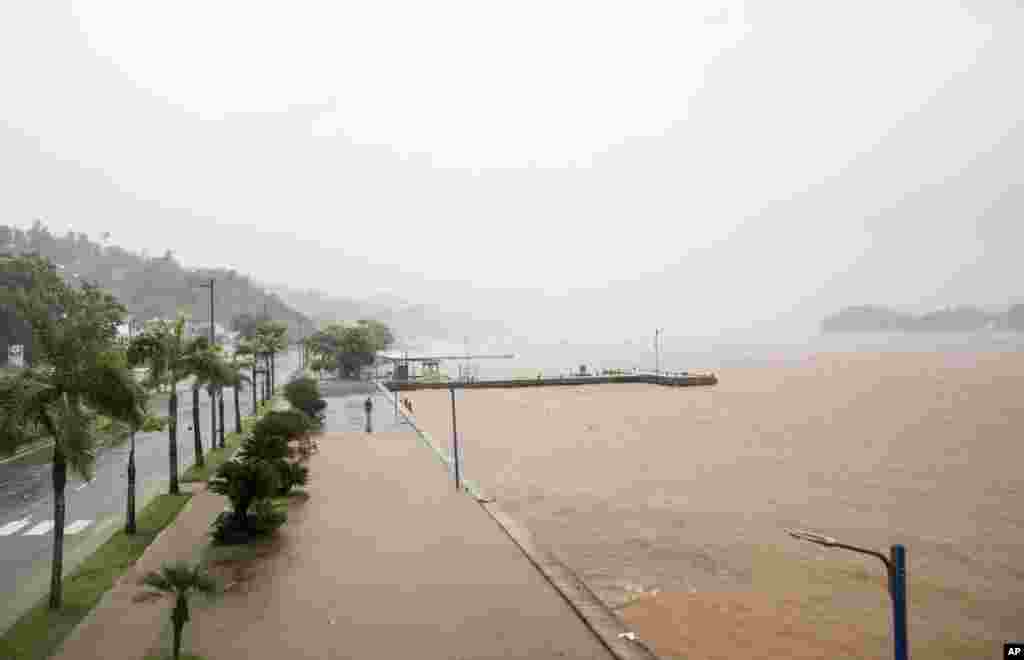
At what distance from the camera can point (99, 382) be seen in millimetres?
11883

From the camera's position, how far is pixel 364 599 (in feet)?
40.7

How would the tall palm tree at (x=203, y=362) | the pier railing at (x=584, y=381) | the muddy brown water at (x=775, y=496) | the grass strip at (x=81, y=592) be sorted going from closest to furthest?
the grass strip at (x=81, y=592)
the muddy brown water at (x=775, y=496)
the tall palm tree at (x=203, y=362)
the pier railing at (x=584, y=381)

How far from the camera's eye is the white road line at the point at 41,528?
17.0 m

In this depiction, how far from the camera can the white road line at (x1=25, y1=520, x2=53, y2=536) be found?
17.0 m

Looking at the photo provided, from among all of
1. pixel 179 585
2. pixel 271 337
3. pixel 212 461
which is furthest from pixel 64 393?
pixel 271 337

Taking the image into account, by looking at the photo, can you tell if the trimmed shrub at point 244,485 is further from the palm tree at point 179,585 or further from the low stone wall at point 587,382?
the low stone wall at point 587,382

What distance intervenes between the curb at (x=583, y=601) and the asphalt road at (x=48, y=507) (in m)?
9.86

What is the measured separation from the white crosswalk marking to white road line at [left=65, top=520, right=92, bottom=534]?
4.17 ft

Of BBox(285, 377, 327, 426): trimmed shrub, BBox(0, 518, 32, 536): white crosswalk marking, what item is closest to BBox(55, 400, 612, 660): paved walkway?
BBox(0, 518, 32, 536): white crosswalk marking

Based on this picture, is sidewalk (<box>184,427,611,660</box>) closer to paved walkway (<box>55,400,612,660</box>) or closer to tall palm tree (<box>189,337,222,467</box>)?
paved walkway (<box>55,400,612,660</box>)

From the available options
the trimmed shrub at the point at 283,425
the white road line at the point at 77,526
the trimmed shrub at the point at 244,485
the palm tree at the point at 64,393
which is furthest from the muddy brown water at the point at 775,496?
the white road line at the point at 77,526

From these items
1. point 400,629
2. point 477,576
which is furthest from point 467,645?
point 477,576

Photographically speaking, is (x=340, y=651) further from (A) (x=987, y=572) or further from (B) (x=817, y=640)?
(A) (x=987, y=572)

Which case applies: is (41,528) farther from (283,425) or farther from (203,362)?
(283,425)
